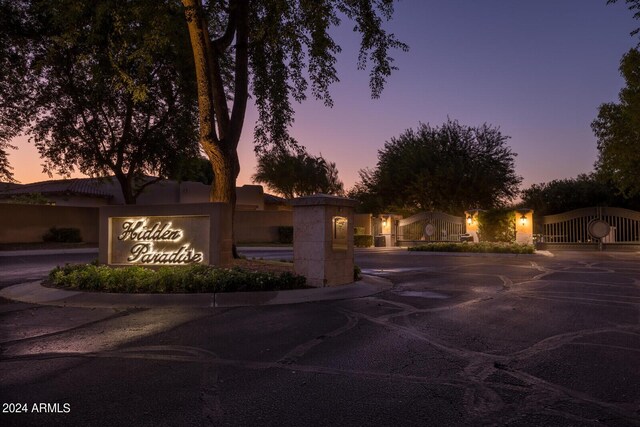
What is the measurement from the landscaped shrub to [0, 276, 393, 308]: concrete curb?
19704 mm

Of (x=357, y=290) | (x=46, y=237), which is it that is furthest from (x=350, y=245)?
(x=46, y=237)

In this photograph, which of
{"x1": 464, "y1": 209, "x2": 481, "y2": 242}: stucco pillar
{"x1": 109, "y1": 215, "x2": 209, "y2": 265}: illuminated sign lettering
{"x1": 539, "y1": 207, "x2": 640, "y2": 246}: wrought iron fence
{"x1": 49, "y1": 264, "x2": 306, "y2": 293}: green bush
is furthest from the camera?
{"x1": 539, "y1": 207, "x2": 640, "y2": 246}: wrought iron fence

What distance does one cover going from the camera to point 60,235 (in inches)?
1172

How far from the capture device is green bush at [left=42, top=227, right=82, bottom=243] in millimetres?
29656

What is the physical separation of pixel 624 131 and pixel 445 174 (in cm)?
1294

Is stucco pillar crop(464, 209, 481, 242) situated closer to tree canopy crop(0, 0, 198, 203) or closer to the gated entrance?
the gated entrance

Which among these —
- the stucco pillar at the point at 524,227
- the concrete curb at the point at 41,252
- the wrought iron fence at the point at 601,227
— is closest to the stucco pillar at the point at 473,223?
the stucco pillar at the point at 524,227

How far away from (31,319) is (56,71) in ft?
66.3

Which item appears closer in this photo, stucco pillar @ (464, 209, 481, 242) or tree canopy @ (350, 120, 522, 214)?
stucco pillar @ (464, 209, 481, 242)

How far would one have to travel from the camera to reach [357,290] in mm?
10180

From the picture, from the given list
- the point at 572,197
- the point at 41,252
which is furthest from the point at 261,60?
the point at 572,197

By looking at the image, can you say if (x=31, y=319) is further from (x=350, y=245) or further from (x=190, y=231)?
(x=350, y=245)

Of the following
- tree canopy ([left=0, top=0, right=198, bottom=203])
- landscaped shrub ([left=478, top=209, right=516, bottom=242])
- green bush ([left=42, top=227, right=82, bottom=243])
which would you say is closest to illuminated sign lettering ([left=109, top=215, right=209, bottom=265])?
tree canopy ([left=0, top=0, right=198, bottom=203])

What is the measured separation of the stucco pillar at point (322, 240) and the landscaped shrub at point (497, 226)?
19.0 meters
